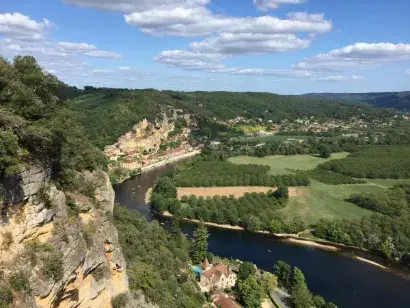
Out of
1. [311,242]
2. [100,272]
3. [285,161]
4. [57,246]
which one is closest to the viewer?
[57,246]

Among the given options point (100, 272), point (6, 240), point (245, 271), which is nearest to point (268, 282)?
point (245, 271)

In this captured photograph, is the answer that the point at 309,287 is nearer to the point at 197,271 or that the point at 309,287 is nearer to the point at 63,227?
the point at 197,271

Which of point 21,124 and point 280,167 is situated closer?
point 21,124

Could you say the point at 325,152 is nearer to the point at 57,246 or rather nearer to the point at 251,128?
the point at 251,128

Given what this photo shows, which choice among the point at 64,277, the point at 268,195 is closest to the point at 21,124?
the point at 64,277

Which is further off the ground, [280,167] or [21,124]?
[21,124]
